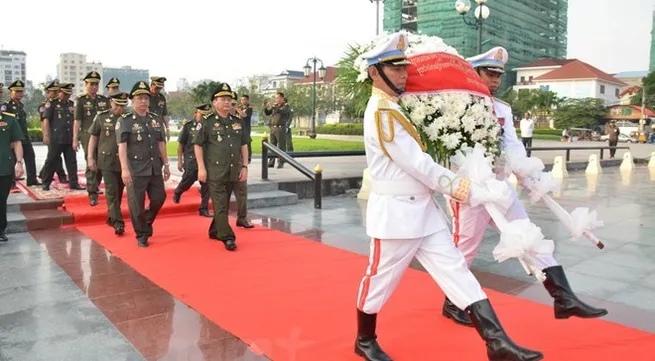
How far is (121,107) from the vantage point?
Answer: 20.6 feet

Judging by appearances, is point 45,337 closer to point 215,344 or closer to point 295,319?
point 215,344

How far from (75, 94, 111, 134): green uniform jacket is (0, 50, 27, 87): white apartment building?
110040 millimetres

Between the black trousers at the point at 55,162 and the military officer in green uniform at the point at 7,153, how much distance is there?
2.14m

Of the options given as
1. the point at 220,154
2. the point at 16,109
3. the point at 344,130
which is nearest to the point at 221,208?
the point at 220,154

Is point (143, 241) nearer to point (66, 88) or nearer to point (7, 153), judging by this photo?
point (7, 153)

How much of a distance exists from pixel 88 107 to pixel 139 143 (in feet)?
7.77

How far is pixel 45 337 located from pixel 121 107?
11.5 ft

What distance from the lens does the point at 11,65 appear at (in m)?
108

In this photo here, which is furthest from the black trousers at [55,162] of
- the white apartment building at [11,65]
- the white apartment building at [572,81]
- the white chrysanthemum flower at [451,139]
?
the white apartment building at [11,65]

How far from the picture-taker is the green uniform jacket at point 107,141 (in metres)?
6.44

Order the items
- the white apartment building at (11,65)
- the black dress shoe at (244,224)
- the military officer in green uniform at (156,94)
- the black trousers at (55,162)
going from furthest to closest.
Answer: the white apartment building at (11,65) < the military officer in green uniform at (156,94) < the black trousers at (55,162) < the black dress shoe at (244,224)

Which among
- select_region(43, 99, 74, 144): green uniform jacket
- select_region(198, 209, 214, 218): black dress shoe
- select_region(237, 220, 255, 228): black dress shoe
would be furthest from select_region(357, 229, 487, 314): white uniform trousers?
select_region(43, 99, 74, 144): green uniform jacket

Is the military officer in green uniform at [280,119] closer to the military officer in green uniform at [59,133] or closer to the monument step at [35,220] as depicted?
the military officer in green uniform at [59,133]

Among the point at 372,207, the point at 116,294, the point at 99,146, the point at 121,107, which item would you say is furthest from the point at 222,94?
the point at 372,207
